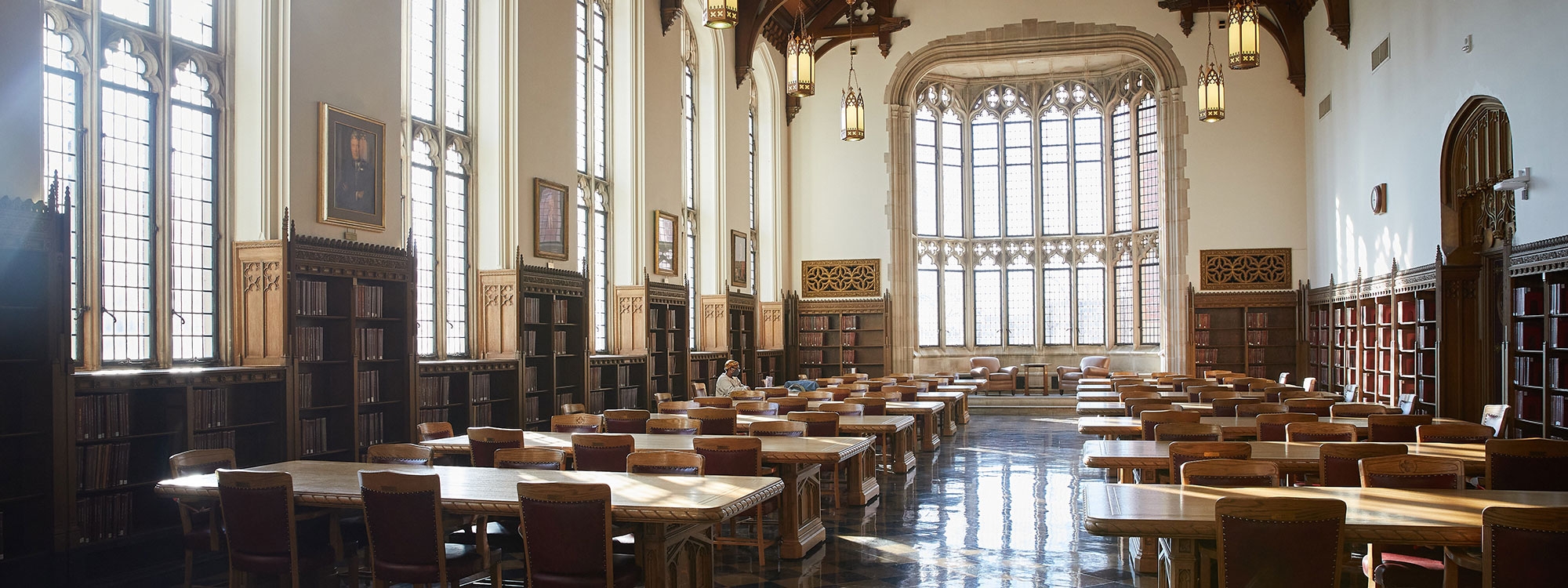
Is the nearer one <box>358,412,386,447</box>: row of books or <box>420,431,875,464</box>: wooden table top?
<box>420,431,875,464</box>: wooden table top

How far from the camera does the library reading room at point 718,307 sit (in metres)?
5.27

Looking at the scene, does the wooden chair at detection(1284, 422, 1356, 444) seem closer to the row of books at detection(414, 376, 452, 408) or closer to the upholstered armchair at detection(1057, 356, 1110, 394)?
the row of books at detection(414, 376, 452, 408)

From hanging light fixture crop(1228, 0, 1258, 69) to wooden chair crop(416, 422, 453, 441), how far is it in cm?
925

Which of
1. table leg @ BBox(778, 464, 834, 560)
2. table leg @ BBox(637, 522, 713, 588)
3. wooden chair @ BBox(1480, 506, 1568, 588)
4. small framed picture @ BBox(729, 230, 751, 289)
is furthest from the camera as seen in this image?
small framed picture @ BBox(729, 230, 751, 289)

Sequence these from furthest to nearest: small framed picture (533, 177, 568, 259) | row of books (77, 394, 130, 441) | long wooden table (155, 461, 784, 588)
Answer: small framed picture (533, 177, 568, 259) < row of books (77, 394, 130, 441) < long wooden table (155, 461, 784, 588)

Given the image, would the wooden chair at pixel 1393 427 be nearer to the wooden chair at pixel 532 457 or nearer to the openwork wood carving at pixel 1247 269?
the wooden chair at pixel 532 457

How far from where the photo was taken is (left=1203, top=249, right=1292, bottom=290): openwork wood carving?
20484 mm

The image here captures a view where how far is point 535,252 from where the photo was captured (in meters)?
12.3

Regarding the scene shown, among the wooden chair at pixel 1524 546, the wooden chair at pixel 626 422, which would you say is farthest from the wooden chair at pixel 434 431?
the wooden chair at pixel 1524 546

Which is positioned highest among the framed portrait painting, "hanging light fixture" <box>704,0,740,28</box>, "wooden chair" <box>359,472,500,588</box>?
"hanging light fixture" <box>704,0,740,28</box>

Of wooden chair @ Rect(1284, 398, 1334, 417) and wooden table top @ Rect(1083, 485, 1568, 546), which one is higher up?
wooden table top @ Rect(1083, 485, 1568, 546)

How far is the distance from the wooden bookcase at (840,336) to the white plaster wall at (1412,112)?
26.8ft

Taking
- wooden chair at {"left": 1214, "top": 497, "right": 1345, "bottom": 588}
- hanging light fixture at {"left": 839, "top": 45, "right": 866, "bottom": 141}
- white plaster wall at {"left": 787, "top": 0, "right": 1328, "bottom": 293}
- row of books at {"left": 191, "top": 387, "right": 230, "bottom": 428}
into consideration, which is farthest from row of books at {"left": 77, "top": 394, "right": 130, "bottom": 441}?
white plaster wall at {"left": 787, "top": 0, "right": 1328, "bottom": 293}

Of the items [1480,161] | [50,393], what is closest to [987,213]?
[1480,161]
